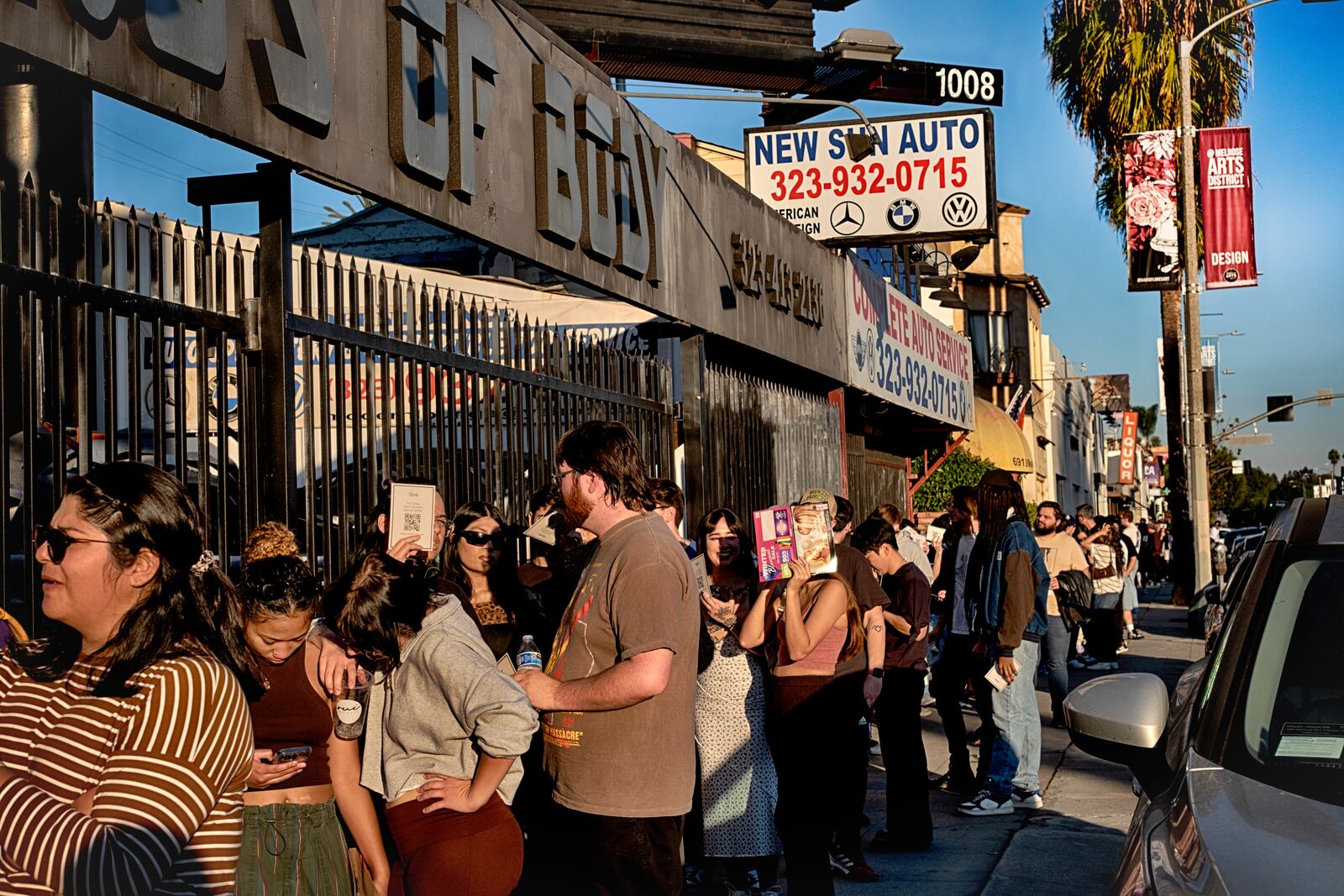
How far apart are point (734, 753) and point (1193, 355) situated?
62.2ft

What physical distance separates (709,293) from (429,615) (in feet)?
20.6

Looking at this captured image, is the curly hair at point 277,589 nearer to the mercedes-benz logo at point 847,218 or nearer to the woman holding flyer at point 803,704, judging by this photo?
the woman holding flyer at point 803,704

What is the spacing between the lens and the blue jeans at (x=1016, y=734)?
334 inches

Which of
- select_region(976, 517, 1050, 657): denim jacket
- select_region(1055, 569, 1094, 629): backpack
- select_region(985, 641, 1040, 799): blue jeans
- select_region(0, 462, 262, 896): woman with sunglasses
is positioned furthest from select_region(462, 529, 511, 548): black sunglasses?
select_region(1055, 569, 1094, 629): backpack

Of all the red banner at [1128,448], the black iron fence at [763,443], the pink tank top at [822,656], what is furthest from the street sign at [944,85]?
the red banner at [1128,448]

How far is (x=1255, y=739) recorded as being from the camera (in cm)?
322

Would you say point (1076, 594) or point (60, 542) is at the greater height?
point (60, 542)

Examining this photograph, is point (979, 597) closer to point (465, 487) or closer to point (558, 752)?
point (465, 487)

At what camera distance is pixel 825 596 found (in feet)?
20.9

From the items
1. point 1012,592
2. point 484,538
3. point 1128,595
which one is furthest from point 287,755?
point 1128,595

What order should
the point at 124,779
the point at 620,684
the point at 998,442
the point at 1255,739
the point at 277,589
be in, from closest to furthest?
the point at 124,779 < the point at 1255,739 < the point at 620,684 < the point at 277,589 < the point at 998,442

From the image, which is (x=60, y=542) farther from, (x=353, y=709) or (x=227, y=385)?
(x=227, y=385)

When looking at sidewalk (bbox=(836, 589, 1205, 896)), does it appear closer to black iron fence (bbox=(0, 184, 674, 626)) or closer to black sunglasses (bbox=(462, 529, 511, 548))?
black sunglasses (bbox=(462, 529, 511, 548))

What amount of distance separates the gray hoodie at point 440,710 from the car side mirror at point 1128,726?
Answer: 1446mm
